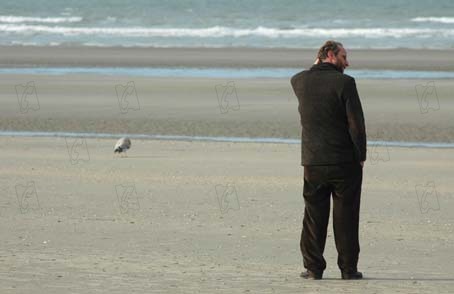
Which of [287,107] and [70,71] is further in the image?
[70,71]

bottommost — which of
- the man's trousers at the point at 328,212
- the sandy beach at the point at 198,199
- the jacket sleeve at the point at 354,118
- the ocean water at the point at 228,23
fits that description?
the ocean water at the point at 228,23

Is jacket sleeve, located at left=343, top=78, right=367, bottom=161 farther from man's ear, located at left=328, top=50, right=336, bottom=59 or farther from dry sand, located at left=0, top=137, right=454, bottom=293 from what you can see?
dry sand, located at left=0, top=137, right=454, bottom=293

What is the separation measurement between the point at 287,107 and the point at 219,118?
1.78 meters

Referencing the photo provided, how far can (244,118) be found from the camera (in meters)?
20.5

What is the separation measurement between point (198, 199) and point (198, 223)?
1.29 meters

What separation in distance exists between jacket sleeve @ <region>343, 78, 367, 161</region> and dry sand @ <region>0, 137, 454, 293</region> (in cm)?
88

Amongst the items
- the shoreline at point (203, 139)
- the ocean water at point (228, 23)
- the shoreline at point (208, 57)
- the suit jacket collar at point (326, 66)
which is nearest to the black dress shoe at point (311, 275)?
the suit jacket collar at point (326, 66)

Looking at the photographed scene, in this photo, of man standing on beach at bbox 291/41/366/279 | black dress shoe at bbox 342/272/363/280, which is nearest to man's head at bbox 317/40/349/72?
man standing on beach at bbox 291/41/366/279

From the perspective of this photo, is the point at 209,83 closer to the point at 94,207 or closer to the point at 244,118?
the point at 244,118

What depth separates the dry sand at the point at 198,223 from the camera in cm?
789

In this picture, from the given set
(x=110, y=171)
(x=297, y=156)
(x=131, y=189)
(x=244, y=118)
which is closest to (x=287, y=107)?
(x=244, y=118)

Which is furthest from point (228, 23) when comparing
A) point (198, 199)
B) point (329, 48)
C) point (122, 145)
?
point (329, 48)

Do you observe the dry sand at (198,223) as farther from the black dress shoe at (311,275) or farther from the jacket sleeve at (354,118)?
the jacket sleeve at (354,118)

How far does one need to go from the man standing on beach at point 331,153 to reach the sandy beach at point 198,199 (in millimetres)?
258
